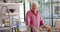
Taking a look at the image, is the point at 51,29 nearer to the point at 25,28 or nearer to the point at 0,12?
the point at 25,28

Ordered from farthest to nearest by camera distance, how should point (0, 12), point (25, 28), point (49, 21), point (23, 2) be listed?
1. point (49, 21)
2. point (23, 2)
3. point (0, 12)
4. point (25, 28)

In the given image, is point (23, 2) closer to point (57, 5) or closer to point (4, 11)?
point (4, 11)

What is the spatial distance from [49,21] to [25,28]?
10.1 ft

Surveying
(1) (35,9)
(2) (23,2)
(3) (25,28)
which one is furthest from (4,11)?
(3) (25,28)

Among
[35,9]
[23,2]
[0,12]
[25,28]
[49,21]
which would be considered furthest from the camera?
[49,21]

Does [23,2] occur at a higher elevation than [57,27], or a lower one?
higher

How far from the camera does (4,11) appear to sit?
4762 mm

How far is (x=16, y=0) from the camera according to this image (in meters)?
4.84

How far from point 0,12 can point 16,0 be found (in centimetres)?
64

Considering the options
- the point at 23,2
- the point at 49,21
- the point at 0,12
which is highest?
the point at 23,2

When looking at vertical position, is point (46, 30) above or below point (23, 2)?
below

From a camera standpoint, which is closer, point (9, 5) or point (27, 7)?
point (9, 5)

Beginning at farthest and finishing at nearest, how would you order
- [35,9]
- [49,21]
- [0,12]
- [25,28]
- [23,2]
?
[49,21]
[23,2]
[0,12]
[35,9]
[25,28]

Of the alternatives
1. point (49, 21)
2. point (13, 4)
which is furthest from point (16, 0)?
Answer: point (49, 21)
